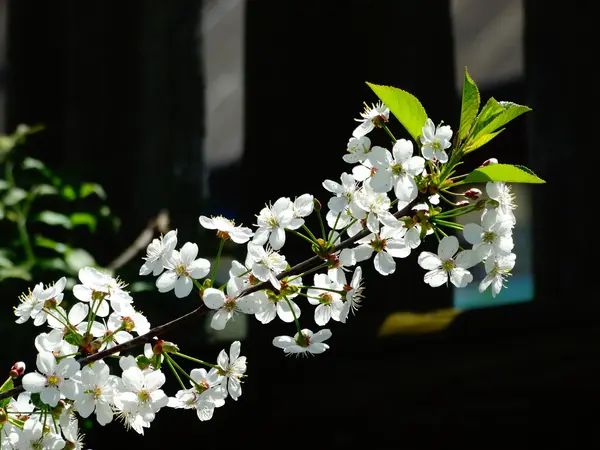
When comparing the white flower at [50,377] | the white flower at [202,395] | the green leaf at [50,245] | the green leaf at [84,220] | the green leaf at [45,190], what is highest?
the white flower at [50,377]

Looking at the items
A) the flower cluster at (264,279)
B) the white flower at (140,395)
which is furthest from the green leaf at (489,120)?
the white flower at (140,395)

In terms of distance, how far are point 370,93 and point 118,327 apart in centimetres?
129

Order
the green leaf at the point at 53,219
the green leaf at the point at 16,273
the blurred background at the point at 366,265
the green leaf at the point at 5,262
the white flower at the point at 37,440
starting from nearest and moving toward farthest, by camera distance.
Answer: the white flower at the point at 37,440 → the blurred background at the point at 366,265 → the green leaf at the point at 16,273 → the green leaf at the point at 5,262 → the green leaf at the point at 53,219

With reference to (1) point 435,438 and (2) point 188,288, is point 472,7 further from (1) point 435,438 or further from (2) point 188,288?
(2) point 188,288

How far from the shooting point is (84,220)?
8.09 feet

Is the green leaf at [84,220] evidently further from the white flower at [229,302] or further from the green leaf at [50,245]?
the white flower at [229,302]

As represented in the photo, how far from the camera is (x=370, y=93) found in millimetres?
2236

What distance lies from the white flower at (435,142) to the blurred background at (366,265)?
105cm

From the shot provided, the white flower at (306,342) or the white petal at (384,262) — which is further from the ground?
the white petal at (384,262)

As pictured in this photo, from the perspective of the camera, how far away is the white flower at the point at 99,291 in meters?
1.06

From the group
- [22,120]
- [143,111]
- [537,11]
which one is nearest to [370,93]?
[537,11]

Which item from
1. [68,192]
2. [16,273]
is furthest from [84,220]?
[16,273]

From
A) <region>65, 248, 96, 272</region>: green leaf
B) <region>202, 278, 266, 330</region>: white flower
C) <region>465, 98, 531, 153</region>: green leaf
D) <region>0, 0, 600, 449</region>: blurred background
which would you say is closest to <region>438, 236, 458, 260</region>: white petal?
<region>465, 98, 531, 153</region>: green leaf

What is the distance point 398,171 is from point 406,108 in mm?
87
